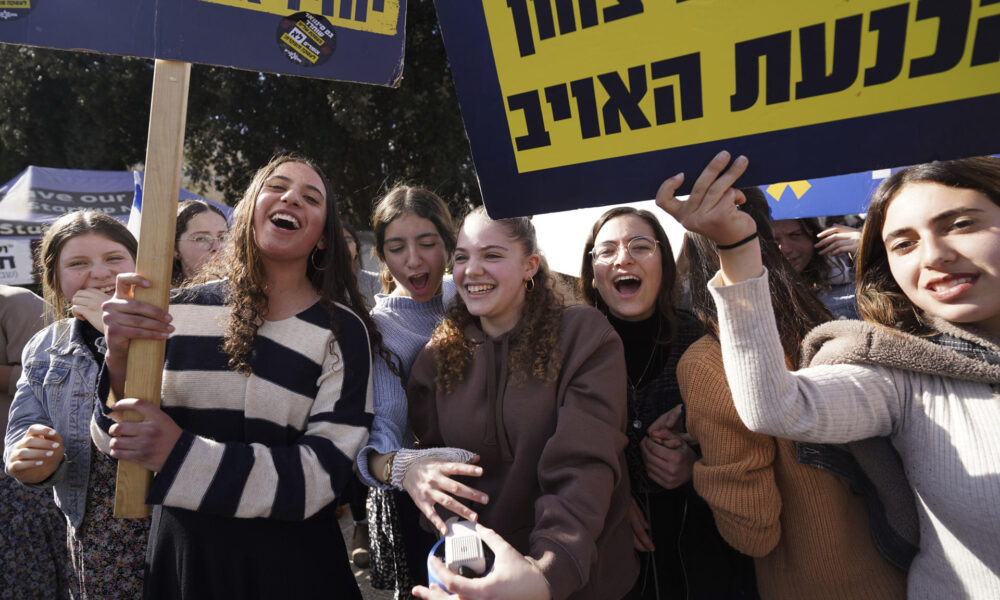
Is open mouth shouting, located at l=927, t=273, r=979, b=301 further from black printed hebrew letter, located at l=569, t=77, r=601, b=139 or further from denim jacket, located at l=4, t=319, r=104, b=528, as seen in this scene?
denim jacket, located at l=4, t=319, r=104, b=528

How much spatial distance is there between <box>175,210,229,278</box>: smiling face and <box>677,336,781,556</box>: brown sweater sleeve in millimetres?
2847

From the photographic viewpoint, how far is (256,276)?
1854mm

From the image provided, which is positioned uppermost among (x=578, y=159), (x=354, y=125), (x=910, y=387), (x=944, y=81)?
(x=354, y=125)

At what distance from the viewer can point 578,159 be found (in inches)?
59.2

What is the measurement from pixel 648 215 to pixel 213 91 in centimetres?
1076

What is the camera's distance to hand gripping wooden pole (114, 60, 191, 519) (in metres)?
1.58

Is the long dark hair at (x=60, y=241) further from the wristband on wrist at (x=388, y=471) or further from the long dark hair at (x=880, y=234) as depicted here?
the long dark hair at (x=880, y=234)

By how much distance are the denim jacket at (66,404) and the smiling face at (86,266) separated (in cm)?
18

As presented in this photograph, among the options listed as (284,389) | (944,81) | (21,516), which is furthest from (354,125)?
(944,81)

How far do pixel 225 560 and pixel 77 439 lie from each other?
2.86 feet

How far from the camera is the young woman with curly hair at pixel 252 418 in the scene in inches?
61.8

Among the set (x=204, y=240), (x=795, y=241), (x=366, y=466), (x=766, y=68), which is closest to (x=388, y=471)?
(x=366, y=466)

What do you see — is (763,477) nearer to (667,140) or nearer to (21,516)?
(667,140)

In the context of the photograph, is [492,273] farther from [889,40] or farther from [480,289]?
[889,40]
